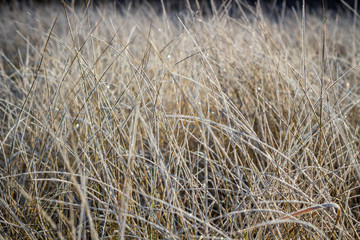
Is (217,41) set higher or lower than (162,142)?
higher

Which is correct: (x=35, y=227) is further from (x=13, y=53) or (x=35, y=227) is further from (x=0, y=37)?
(x=0, y=37)

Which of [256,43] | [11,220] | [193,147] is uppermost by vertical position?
[256,43]

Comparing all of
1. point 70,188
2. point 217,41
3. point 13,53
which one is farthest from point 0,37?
point 70,188

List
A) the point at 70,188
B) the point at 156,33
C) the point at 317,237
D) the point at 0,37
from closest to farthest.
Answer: the point at 317,237, the point at 70,188, the point at 156,33, the point at 0,37

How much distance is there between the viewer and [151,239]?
20.4 inches

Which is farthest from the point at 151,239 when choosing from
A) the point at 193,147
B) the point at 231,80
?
the point at 231,80

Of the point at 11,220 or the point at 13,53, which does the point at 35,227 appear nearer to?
the point at 11,220

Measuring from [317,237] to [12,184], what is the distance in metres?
0.62

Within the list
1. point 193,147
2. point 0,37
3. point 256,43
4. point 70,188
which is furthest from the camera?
point 0,37

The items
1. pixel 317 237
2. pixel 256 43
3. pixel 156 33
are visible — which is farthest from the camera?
pixel 156 33

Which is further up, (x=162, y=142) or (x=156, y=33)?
(x=156, y=33)

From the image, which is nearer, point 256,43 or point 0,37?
point 256,43

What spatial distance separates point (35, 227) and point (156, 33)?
1597 mm

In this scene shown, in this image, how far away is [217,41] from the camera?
42.6 inches
